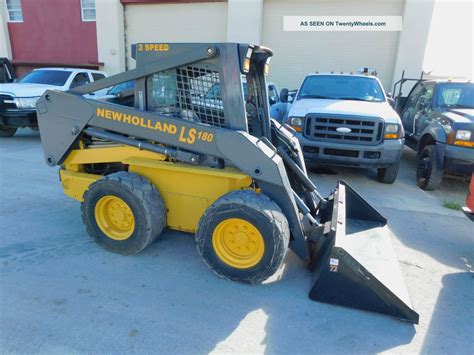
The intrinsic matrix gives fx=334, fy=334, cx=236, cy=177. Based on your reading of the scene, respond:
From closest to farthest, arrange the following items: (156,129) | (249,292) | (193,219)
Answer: (249,292), (156,129), (193,219)

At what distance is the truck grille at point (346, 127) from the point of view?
18.8ft

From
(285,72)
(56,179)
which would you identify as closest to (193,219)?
(56,179)

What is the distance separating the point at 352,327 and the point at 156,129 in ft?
7.88

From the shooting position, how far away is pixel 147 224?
321 cm

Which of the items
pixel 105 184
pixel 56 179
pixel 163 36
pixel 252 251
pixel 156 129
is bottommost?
pixel 56 179

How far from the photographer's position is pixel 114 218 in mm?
3441

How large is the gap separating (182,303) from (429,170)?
5326 millimetres

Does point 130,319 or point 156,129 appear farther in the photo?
point 156,129

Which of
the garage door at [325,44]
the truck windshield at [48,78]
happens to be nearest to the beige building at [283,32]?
the garage door at [325,44]

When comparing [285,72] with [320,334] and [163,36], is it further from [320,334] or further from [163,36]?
[320,334]

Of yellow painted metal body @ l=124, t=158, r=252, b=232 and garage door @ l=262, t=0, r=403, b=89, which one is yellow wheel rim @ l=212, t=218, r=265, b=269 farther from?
garage door @ l=262, t=0, r=403, b=89

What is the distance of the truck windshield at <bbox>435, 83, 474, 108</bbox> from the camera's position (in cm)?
681

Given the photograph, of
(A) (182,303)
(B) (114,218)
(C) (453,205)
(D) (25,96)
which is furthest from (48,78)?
(C) (453,205)

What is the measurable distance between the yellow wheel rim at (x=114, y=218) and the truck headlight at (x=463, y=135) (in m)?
5.40
